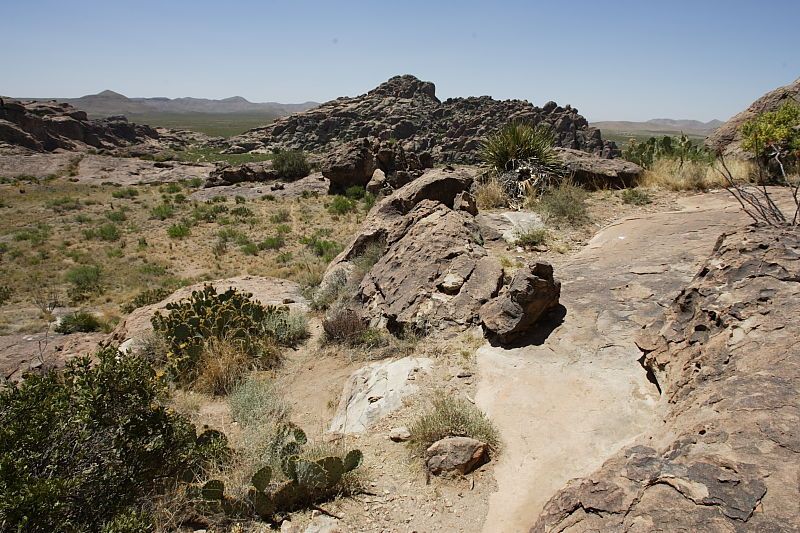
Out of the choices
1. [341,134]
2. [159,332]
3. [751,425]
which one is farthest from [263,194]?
[341,134]

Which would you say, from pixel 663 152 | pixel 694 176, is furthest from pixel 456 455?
pixel 663 152

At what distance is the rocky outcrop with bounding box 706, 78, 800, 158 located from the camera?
42.1ft

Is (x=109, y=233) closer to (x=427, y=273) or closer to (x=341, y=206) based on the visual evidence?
(x=341, y=206)

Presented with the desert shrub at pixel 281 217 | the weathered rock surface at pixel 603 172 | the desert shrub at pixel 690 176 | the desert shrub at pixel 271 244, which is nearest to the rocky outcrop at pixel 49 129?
the desert shrub at pixel 281 217

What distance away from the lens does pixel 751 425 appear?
2584 mm

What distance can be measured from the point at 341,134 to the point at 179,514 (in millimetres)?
85826

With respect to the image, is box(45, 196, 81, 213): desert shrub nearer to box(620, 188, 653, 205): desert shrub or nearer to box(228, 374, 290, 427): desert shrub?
box(228, 374, 290, 427): desert shrub

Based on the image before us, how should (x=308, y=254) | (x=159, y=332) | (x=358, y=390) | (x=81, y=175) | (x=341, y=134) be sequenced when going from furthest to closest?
(x=341, y=134)
(x=81, y=175)
(x=308, y=254)
(x=159, y=332)
(x=358, y=390)

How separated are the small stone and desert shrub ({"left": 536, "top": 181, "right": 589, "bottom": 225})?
6.23m

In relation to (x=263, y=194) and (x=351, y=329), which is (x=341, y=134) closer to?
(x=263, y=194)

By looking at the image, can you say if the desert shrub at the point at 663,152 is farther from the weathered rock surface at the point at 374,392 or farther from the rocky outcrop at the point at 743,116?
the weathered rock surface at the point at 374,392

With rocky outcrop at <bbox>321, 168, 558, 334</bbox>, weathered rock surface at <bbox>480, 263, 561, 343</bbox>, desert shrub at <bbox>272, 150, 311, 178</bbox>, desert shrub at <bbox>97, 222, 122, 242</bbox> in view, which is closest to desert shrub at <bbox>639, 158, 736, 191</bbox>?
rocky outcrop at <bbox>321, 168, 558, 334</bbox>

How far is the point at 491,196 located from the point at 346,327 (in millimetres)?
5225

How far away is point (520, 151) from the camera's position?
12188mm
